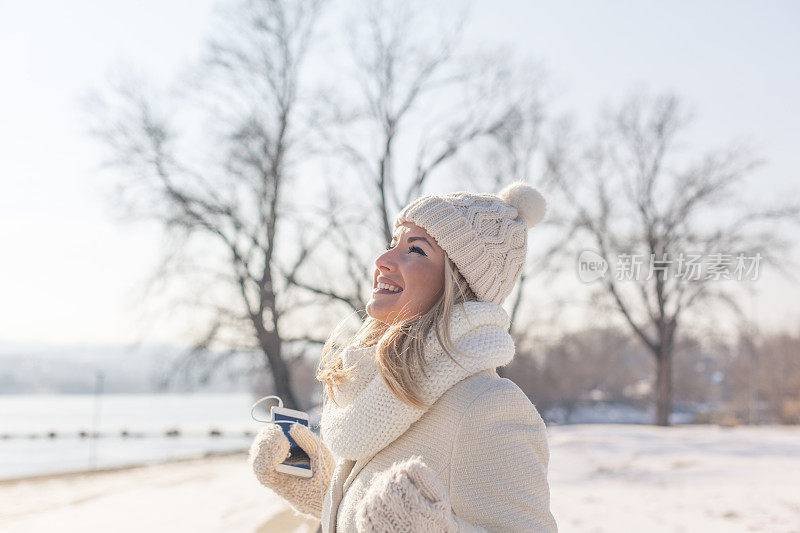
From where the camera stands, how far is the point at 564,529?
6527 mm

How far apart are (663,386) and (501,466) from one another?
20.7 m

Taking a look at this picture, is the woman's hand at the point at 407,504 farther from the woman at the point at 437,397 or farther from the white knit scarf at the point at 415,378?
the white knit scarf at the point at 415,378

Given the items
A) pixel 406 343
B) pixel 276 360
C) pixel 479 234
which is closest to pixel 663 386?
pixel 276 360

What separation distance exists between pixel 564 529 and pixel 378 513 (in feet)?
19.6

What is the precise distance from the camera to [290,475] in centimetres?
222

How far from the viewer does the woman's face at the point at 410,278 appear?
6.03 feet

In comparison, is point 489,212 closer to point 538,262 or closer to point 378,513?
point 378,513

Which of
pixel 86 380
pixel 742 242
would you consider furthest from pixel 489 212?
pixel 86 380

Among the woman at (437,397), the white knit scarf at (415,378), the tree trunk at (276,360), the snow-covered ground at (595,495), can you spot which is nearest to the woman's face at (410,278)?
the woman at (437,397)

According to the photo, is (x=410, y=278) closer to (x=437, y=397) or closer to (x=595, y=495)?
(x=437, y=397)

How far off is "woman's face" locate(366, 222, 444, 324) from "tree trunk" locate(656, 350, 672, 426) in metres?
19.7

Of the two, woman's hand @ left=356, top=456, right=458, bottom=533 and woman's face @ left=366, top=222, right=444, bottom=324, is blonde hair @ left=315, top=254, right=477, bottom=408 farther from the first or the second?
woman's hand @ left=356, top=456, right=458, bottom=533

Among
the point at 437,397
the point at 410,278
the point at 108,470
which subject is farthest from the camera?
the point at 108,470

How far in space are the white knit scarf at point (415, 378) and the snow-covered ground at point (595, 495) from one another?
17.4 feet
